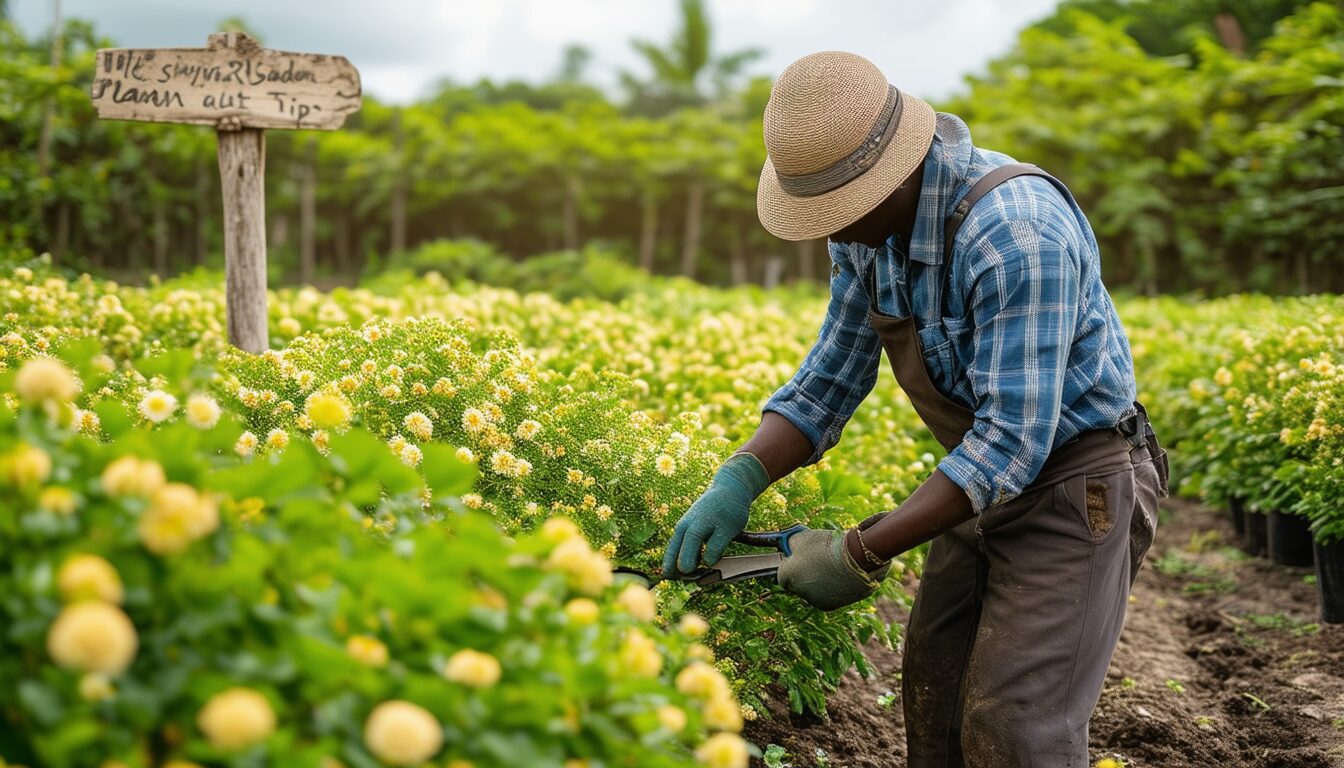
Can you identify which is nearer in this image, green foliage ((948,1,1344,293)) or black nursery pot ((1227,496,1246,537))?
black nursery pot ((1227,496,1246,537))

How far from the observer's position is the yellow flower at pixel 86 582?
91cm

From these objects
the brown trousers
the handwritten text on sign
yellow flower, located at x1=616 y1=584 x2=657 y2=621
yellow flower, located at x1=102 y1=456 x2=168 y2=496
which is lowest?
the brown trousers

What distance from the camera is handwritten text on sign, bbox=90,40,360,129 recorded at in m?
3.54

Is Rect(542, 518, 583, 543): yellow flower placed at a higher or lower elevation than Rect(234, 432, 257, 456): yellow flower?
higher

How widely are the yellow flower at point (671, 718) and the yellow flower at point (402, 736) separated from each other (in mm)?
265

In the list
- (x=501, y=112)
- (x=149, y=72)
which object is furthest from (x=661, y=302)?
(x=501, y=112)

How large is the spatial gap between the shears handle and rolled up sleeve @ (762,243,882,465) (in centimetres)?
26

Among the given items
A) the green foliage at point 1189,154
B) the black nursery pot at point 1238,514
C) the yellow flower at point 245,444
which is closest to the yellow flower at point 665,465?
the yellow flower at point 245,444

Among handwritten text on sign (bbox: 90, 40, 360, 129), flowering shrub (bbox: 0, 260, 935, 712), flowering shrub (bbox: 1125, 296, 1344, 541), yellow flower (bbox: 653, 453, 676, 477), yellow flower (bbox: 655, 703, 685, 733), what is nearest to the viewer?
yellow flower (bbox: 655, 703, 685, 733)

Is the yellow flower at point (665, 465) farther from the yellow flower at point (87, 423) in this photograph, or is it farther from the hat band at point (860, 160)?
the yellow flower at point (87, 423)

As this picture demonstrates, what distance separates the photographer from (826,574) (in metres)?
2.20

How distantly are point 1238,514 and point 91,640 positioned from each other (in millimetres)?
5827

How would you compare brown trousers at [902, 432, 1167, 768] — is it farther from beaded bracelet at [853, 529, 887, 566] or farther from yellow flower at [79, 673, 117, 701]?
yellow flower at [79, 673, 117, 701]

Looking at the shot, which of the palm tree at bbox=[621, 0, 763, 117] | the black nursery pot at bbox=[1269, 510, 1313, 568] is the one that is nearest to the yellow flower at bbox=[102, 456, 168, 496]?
the black nursery pot at bbox=[1269, 510, 1313, 568]
